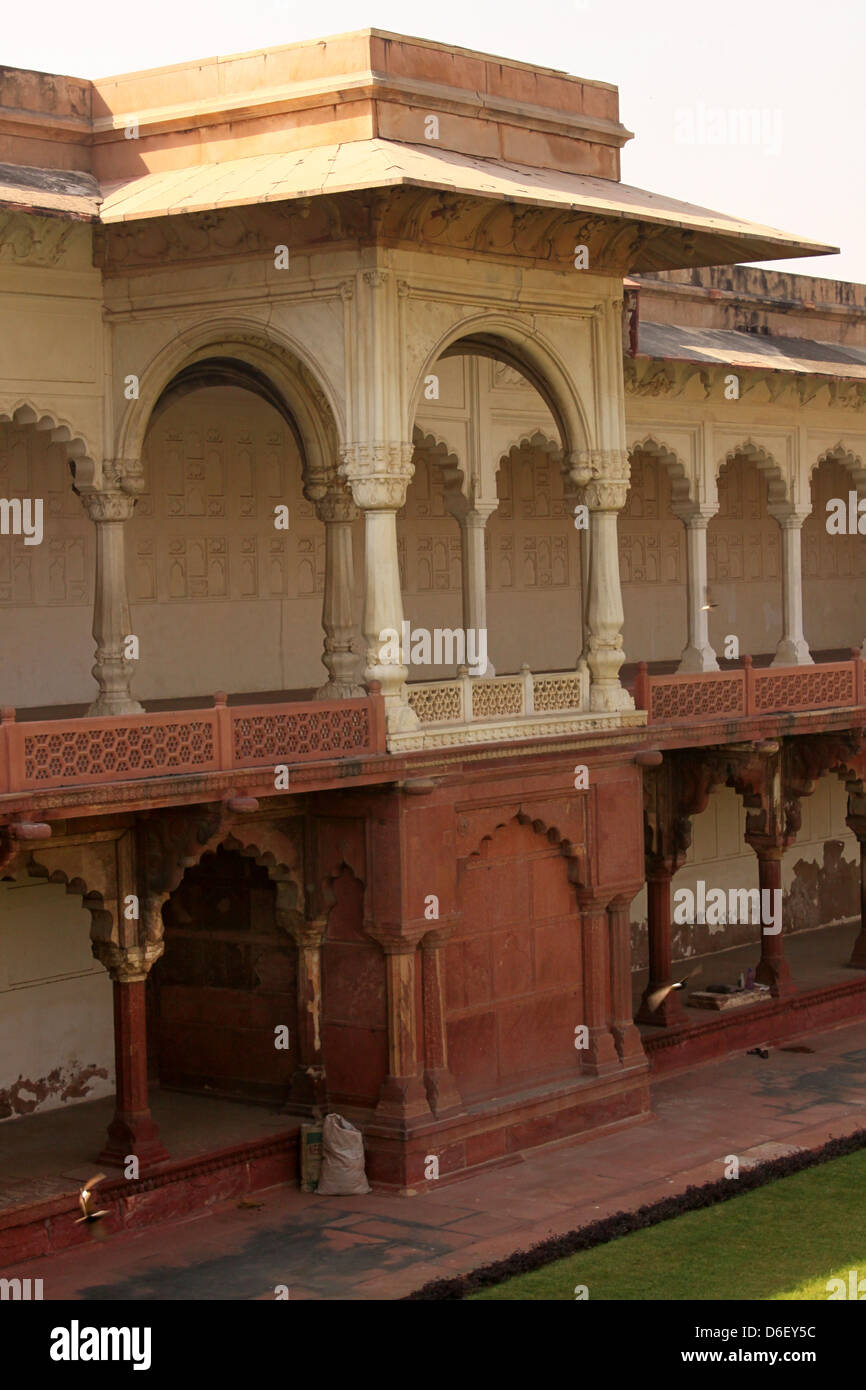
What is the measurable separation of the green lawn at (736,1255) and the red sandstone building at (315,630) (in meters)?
1.78

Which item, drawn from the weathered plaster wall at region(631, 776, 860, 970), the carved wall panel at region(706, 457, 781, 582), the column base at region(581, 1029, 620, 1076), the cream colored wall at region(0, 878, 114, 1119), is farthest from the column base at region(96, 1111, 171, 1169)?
the carved wall panel at region(706, 457, 781, 582)

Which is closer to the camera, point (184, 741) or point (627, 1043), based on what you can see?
point (184, 741)

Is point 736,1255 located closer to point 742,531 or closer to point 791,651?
point 791,651

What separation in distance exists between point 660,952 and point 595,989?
272 cm

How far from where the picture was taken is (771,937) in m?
19.0

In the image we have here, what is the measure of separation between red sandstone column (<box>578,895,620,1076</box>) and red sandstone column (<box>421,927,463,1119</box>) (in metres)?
1.62

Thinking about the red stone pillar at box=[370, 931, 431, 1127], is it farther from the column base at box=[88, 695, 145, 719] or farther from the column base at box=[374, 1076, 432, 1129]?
the column base at box=[88, 695, 145, 719]

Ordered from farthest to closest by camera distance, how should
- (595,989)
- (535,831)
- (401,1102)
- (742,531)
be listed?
1. (742,531)
2. (595,989)
3. (535,831)
4. (401,1102)

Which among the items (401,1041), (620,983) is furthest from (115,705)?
(620,983)

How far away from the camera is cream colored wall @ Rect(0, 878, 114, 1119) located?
1466 cm

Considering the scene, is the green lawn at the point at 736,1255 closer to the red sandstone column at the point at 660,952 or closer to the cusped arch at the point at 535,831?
the cusped arch at the point at 535,831
